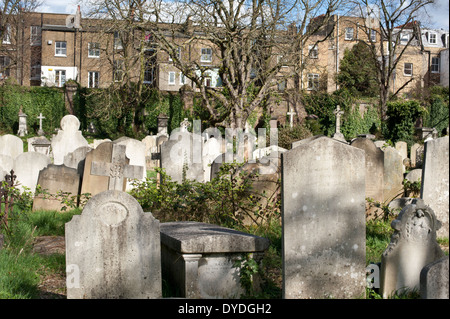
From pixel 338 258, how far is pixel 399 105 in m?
28.7

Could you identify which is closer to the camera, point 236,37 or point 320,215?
point 320,215

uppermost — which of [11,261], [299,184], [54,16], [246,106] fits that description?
[54,16]

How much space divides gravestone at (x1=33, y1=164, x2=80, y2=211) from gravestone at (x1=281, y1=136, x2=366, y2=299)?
6.89 metres

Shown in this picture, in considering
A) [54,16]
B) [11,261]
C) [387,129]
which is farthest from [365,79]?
[11,261]

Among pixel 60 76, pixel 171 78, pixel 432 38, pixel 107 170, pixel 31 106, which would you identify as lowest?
pixel 107 170

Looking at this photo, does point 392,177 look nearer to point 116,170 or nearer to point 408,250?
point 408,250

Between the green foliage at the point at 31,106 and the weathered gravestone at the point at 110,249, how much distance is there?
3315 cm

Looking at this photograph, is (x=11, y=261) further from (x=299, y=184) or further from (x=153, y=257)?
(x=299, y=184)

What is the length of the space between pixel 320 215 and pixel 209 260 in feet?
4.45

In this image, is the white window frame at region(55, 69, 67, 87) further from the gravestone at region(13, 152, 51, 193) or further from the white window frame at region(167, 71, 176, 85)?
the gravestone at region(13, 152, 51, 193)

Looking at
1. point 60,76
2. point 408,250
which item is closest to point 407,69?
point 60,76

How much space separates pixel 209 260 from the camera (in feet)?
19.5

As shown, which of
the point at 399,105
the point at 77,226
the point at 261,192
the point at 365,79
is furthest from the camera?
the point at 365,79

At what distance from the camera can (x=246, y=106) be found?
2027cm
